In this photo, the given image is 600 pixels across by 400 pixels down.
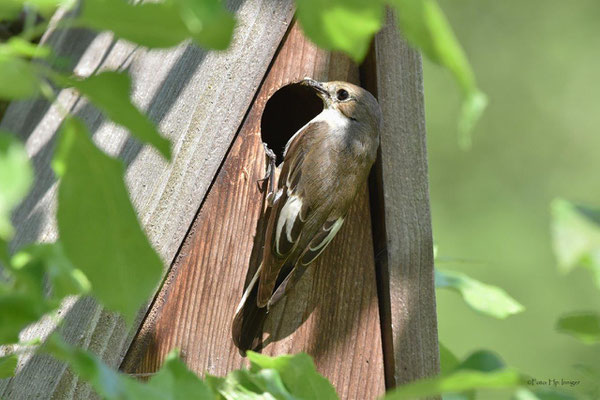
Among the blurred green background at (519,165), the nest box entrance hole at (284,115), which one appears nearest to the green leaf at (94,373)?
the nest box entrance hole at (284,115)

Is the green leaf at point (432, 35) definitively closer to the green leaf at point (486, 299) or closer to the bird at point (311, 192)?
the green leaf at point (486, 299)

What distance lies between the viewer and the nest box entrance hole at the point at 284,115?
2922mm

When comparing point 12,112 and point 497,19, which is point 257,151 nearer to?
point 12,112

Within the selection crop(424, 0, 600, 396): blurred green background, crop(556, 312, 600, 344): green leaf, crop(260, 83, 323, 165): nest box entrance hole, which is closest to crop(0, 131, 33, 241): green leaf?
crop(556, 312, 600, 344): green leaf

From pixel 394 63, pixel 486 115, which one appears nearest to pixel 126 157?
pixel 394 63

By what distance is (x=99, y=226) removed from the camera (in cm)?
76

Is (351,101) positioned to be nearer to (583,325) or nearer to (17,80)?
(583,325)

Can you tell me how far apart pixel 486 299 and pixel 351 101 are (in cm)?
74

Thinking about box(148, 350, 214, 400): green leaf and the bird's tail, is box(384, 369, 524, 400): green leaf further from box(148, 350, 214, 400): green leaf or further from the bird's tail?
the bird's tail

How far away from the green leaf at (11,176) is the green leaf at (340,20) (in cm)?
25

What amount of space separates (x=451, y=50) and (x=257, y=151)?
5.43ft

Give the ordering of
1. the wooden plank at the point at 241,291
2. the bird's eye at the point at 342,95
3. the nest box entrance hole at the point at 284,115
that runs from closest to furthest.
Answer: the wooden plank at the point at 241,291 < the bird's eye at the point at 342,95 < the nest box entrance hole at the point at 284,115

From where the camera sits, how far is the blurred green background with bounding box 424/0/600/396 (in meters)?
6.88

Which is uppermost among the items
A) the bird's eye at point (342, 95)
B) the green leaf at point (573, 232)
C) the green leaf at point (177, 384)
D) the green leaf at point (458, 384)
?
the green leaf at point (573, 232)
